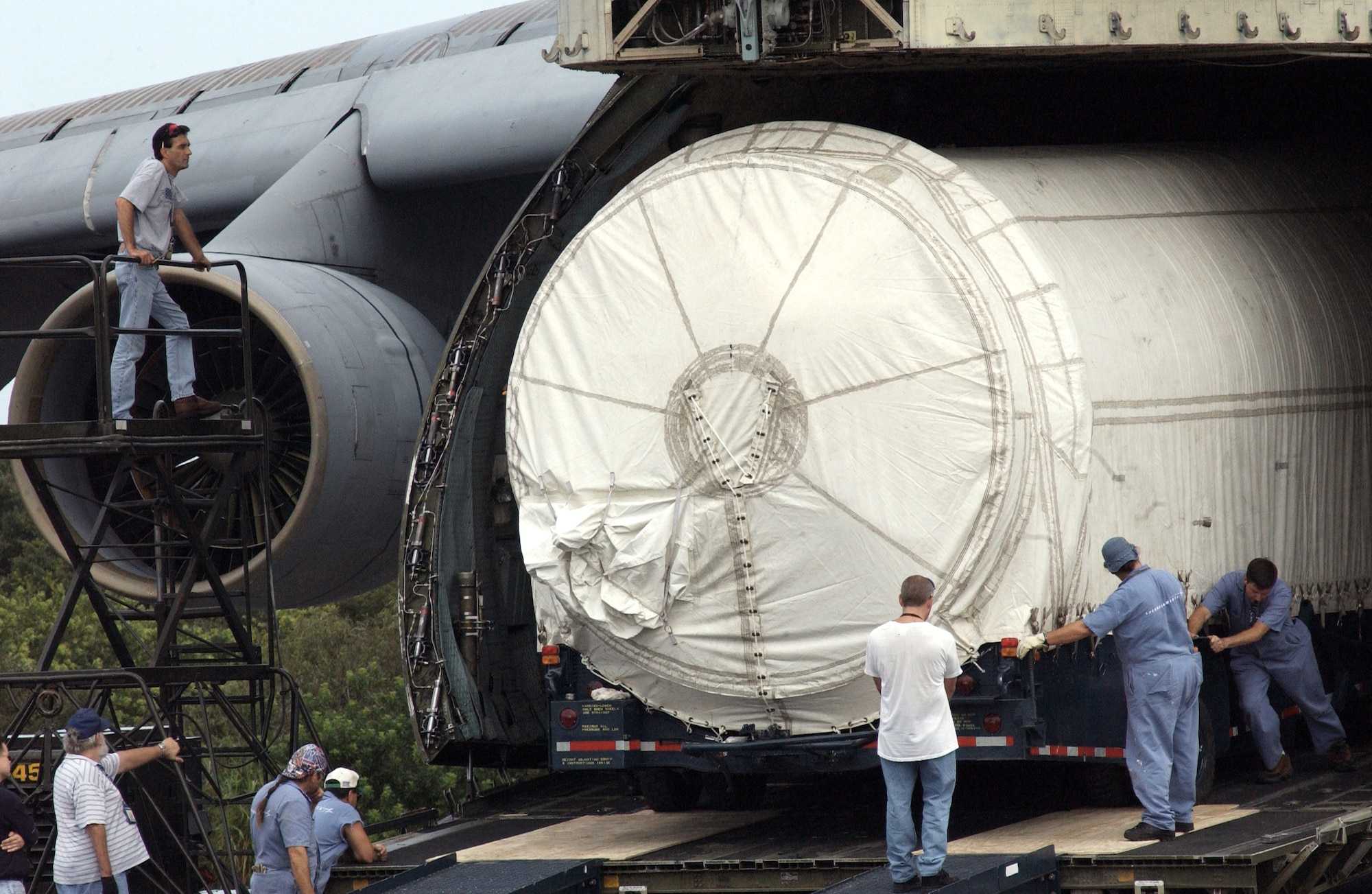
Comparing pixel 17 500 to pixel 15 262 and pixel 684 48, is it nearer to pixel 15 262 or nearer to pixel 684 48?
pixel 15 262

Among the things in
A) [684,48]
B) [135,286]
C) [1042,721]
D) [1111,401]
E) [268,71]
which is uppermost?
[268,71]

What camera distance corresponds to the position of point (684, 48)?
9008 mm

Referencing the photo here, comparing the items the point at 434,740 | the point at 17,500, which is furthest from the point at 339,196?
the point at 17,500

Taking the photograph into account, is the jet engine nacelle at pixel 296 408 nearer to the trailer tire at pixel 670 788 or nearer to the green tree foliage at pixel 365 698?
the trailer tire at pixel 670 788

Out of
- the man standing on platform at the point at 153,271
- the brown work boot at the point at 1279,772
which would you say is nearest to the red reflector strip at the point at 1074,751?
the brown work boot at the point at 1279,772

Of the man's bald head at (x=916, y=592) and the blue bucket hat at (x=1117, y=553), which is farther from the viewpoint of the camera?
the blue bucket hat at (x=1117, y=553)

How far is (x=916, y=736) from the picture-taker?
7539 millimetres

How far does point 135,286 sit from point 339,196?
297 centimetres

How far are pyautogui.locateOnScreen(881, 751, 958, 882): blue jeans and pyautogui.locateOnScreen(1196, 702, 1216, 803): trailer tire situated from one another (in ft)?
6.93

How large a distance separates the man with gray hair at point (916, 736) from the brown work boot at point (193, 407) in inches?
185

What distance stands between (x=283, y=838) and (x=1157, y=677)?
4329 millimetres

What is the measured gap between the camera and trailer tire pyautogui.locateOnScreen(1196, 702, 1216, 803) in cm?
915

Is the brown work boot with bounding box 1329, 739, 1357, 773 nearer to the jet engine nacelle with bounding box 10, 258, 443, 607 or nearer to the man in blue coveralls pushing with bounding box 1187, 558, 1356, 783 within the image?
the man in blue coveralls pushing with bounding box 1187, 558, 1356, 783

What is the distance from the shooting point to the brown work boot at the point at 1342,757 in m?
10.1
